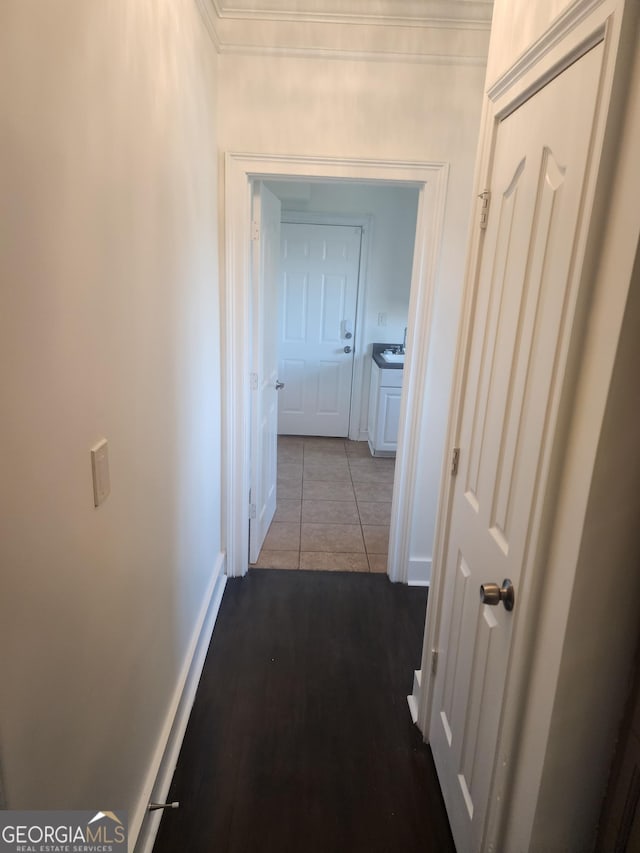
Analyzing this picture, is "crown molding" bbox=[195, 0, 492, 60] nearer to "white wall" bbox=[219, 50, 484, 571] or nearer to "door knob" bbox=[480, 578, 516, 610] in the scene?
"white wall" bbox=[219, 50, 484, 571]

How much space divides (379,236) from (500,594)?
4112 millimetres

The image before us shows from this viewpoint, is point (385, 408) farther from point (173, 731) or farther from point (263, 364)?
point (173, 731)

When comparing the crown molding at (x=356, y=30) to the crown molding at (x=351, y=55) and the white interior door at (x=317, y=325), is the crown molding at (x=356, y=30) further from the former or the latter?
the white interior door at (x=317, y=325)

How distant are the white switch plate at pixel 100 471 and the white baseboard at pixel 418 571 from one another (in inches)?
79.7

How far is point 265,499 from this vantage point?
10.5 feet

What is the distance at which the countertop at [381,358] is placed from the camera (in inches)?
176

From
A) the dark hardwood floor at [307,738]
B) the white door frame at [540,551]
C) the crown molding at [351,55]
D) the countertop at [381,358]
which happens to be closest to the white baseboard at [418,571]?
the dark hardwood floor at [307,738]

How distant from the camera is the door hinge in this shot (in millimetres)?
1444

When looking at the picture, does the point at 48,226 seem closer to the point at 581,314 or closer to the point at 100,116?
the point at 100,116

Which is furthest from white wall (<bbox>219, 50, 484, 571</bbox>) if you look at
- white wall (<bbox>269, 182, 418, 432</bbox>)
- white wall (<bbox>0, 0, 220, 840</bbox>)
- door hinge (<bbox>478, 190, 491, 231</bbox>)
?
white wall (<bbox>269, 182, 418, 432</bbox>)

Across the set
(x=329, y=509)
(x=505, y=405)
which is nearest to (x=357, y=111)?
(x=505, y=405)

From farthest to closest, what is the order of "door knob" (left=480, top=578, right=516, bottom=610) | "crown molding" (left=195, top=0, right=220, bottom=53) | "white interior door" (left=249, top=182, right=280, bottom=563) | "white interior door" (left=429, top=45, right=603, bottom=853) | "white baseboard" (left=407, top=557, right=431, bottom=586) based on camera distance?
"white baseboard" (left=407, top=557, right=431, bottom=586) < "white interior door" (left=249, top=182, right=280, bottom=563) < "crown molding" (left=195, top=0, right=220, bottom=53) < "door knob" (left=480, top=578, right=516, bottom=610) < "white interior door" (left=429, top=45, right=603, bottom=853)

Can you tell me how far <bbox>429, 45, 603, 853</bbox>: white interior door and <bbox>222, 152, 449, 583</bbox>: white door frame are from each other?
100 centimetres

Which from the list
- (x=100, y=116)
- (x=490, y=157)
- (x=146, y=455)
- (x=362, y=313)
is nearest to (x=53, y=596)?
(x=146, y=455)
